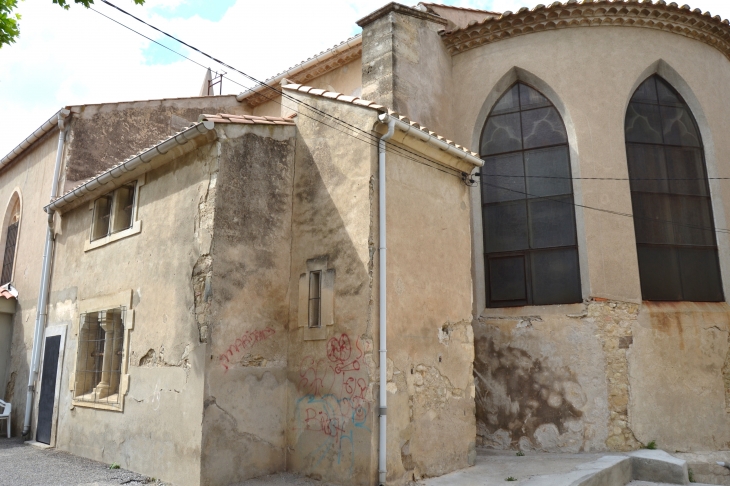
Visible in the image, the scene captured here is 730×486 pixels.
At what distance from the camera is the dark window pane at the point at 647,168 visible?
32.2 feet

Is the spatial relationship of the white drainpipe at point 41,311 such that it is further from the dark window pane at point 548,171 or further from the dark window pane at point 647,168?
the dark window pane at point 647,168

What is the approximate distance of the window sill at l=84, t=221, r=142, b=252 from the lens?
336 inches

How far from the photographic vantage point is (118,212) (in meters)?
9.26

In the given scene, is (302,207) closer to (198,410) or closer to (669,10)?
(198,410)

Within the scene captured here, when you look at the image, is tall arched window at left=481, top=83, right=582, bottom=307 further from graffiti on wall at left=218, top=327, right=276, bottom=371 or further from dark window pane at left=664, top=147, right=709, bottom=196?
graffiti on wall at left=218, top=327, right=276, bottom=371

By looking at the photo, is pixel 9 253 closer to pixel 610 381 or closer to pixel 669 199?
pixel 610 381

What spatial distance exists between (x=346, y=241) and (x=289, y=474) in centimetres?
291

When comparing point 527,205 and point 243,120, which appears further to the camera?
point 527,205

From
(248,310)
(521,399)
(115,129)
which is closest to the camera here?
(248,310)

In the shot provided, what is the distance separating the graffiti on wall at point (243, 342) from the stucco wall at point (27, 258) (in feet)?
20.8

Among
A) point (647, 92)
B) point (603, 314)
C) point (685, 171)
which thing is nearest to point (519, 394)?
point (603, 314)

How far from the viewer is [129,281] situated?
8461mm

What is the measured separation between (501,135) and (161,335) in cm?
664

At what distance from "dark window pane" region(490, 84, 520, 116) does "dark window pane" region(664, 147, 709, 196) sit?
2.70 m
